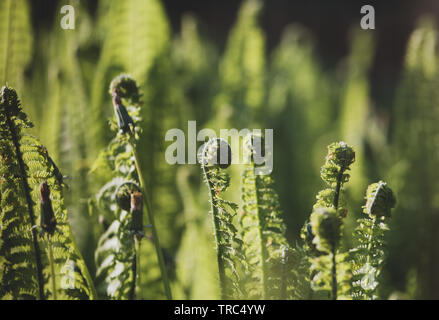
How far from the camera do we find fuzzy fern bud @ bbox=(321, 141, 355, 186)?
0.68 feet

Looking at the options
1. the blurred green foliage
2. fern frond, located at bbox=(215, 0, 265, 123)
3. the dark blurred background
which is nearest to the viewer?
the blurred green foliage

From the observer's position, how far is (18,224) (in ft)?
0.71

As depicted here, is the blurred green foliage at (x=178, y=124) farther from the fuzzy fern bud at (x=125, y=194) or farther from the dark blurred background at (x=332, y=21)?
the dark blurred background at (x=332, y=21)

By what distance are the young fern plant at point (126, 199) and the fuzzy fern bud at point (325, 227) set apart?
83mm

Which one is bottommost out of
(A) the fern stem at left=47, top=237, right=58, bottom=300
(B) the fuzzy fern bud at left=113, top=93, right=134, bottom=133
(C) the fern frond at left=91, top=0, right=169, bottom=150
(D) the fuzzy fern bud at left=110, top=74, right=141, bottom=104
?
(A) the fern stem at left=47, top=237, right=58, bottom=300

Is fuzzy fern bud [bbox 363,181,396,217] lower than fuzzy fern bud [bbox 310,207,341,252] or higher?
higher

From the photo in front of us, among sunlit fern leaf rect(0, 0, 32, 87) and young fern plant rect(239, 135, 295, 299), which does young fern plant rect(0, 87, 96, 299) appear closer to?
young fern plant rect(239, 135, 295, 299)

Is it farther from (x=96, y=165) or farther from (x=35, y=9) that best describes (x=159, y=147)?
(x=35, y=9)

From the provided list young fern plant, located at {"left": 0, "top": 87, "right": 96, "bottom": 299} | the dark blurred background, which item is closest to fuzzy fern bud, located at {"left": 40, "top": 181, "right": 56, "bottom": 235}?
young fern plant, located at {"left": 0, "top": 87, "right": 96, "bottom": 299}

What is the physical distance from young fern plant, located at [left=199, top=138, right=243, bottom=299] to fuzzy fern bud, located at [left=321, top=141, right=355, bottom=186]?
0.05 metres

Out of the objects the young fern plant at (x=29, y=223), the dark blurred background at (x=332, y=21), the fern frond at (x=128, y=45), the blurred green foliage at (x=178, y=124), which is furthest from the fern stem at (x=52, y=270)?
the dark blurred background at (x=332, y=21)

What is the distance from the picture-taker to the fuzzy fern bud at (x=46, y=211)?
0.20 m

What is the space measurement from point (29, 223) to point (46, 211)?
3cm
